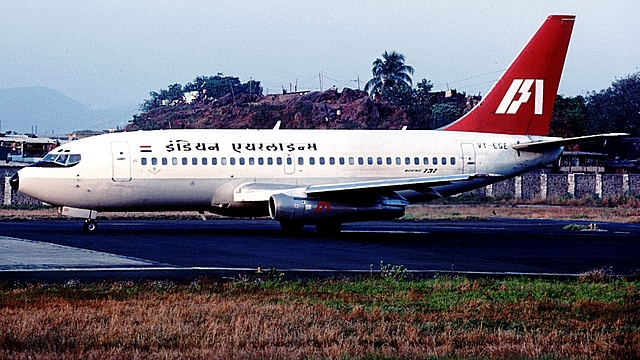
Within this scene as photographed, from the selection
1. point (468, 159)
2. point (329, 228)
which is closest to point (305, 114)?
point (468, 159)

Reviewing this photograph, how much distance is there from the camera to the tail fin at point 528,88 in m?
37.3

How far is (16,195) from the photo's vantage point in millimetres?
59469

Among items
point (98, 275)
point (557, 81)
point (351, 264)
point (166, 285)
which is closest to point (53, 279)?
point (98, 275)

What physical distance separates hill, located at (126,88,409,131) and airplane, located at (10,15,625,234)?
6797 centimetres

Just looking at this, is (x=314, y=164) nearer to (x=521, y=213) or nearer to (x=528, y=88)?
Answer: (x=528, y=88)

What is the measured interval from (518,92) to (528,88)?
1.36 feet

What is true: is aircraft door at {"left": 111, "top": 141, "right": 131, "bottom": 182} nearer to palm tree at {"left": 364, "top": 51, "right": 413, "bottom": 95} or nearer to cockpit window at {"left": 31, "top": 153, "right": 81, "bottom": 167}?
cockpit window at {"left": 31, "top": 153, "right": 81, "bottom": 167}

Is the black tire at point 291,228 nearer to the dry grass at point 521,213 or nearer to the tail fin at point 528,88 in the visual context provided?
the tail fin at point 528,88

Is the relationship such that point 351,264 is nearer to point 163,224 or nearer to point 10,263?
point 10,263

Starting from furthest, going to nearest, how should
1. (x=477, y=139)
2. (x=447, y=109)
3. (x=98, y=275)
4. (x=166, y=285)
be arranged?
(x=447, y=109) < (x=477, y=139) < (x=98, y=275) < (x=166, y=285)

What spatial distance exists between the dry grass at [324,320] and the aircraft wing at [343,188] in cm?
1287

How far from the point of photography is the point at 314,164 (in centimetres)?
3425

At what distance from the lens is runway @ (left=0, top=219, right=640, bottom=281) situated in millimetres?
20844

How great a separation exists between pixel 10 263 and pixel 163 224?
57.4 feet
